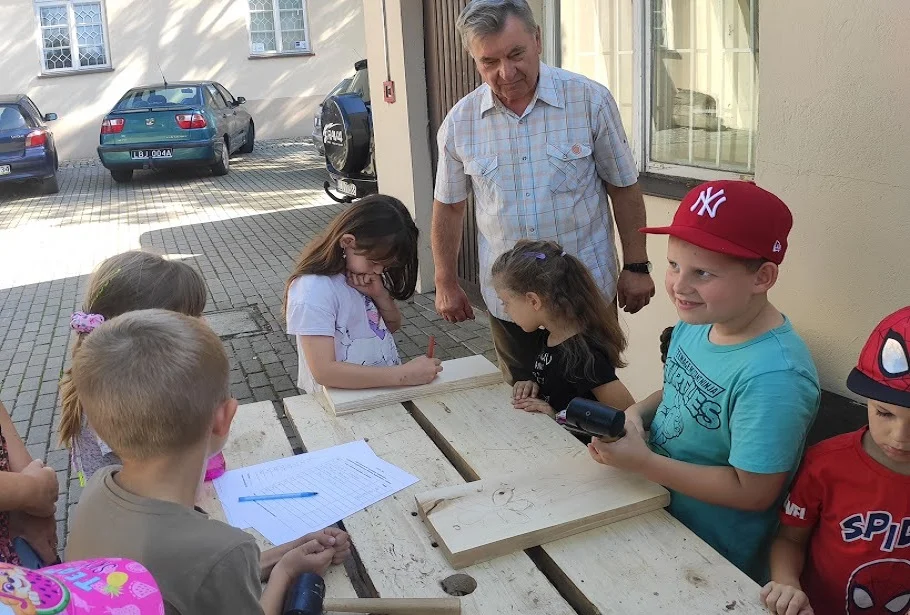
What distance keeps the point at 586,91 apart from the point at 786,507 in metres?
1.62

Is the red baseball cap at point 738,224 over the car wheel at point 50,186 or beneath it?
over

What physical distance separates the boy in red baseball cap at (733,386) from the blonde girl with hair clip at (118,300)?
1096 millimetres

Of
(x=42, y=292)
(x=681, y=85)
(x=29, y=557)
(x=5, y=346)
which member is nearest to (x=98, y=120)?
(x=42, y=292)

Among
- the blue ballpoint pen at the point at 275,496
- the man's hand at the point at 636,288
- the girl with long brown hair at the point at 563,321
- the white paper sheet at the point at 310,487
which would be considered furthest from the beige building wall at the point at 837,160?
the blue ballpoint pen at the point at 275,496

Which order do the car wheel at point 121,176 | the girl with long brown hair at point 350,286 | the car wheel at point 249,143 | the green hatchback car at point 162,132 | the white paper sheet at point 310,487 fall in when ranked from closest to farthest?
the white paper sheet at point 310,487
the girl with long brown hair at point 350,286
the green hatchback car at point 162,132
the car wheel at point 121,176
the car wheel at point 249,143

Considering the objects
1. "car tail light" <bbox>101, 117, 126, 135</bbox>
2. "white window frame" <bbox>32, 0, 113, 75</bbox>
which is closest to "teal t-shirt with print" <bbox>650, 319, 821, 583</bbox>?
"car tail light" <bbox>101, 117, 126, 135</bbox>

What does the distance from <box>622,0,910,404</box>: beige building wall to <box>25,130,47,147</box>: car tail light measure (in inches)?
497

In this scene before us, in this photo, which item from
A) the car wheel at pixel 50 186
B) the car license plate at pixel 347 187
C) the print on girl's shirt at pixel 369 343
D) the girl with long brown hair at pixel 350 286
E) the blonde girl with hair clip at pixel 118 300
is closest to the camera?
the blonde girl with hair clip at pixel 118 300

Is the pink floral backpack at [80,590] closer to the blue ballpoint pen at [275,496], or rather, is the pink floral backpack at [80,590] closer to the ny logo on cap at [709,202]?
the blue ballpoint pen at [275,496]

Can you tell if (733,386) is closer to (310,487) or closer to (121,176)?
(310,487)

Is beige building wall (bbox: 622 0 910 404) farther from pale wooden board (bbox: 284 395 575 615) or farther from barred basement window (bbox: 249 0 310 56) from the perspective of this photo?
barred basement window (bbox: 249 0 310 56)

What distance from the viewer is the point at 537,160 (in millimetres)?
2926

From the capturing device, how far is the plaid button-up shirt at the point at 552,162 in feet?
9.57

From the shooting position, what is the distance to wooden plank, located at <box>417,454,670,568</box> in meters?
1.64
